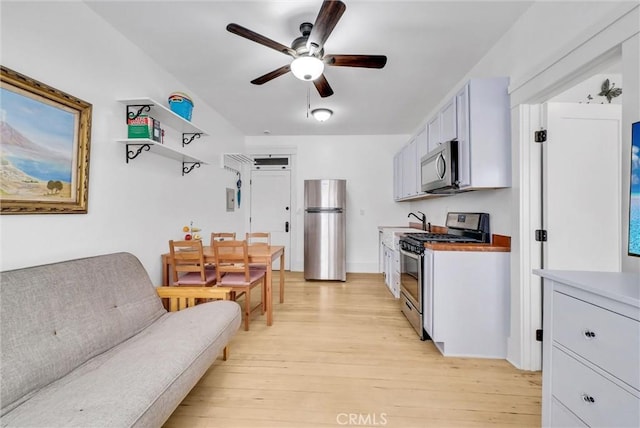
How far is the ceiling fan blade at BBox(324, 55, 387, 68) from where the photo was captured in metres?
1.91

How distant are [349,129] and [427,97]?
60.6 inches

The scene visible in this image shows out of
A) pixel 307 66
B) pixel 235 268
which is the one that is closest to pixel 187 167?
pixel 235 268

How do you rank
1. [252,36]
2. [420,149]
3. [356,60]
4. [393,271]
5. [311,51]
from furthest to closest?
1. [393,271]
2. [420,149]
3. [356,60]
4. [311,51]
5. [252,36]

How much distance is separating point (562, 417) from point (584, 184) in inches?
59.4

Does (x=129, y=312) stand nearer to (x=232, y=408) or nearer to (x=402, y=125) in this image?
(x=232, y=408)

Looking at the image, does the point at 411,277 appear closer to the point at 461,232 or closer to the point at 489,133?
the point at 461,232

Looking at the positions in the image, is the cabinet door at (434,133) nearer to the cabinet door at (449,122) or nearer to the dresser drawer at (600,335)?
the cabinet door at (449,122)

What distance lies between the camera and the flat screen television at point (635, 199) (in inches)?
37.1

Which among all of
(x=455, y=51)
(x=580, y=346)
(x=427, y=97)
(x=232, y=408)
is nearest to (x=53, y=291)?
(x=232, y=408)

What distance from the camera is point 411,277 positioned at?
2.59 meters

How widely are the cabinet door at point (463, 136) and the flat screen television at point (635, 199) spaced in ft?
3.51

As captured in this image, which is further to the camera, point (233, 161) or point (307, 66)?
point (233, 161)

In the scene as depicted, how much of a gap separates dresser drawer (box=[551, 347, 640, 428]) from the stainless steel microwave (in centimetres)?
152

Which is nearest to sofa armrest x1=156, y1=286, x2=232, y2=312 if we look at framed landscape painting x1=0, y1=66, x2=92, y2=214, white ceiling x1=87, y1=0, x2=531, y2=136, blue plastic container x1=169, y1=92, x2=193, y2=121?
framed landscape painting x1=0, y1=66, x2=92, y2=214
